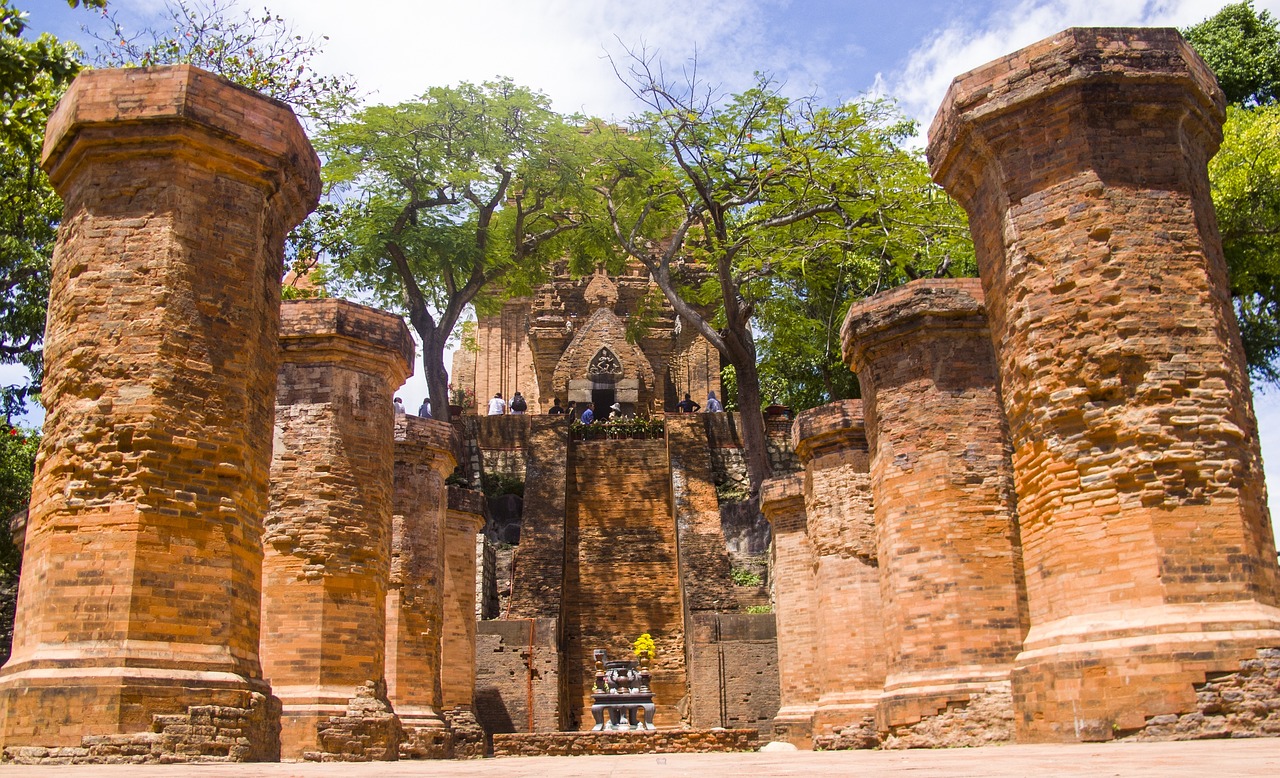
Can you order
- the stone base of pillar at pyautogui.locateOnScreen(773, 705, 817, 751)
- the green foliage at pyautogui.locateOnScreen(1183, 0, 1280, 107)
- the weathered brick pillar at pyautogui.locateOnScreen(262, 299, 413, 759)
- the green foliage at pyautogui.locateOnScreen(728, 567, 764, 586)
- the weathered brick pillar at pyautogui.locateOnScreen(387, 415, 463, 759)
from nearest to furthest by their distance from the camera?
the weathered brick pillar at pyautogui.locateOnScreen(262, 299, 413, 759) < the weathered brick pillar at pyautogui.locateOnScreen(387, 415, 463, 759) < the stone base of pillar at pyautogui.locateOnScreen(773, 705, 817, 751) < the green foliage at pyautogui.locateOnScreen(1183, 0, 1280, 107) < the green foliage at pyautogui.locateOnScreen(728, 567, 764, 586)

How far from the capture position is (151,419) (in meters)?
6.52

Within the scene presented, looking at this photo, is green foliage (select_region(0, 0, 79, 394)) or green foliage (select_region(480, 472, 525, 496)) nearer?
green foliage (select_region(0, 0, 79, 394))

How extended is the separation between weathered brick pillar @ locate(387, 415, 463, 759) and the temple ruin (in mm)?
3271

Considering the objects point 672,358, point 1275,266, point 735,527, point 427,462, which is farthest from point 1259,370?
point 672,358

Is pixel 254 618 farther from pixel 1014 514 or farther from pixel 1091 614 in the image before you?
pixel 1014 514

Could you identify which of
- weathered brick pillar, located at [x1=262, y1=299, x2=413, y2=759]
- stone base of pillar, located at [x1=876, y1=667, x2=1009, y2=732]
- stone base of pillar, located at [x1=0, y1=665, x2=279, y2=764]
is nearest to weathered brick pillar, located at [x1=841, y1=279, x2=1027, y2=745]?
stone base of pillar, located at [x1=876, y1=667, x2=1009, y2=732]

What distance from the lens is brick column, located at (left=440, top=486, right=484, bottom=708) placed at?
661 inches

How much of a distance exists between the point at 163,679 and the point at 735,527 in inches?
766

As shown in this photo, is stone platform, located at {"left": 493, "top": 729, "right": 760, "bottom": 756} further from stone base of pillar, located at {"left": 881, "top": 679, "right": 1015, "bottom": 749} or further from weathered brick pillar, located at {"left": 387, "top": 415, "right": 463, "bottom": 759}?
stone base of pillar, located at {"left": 881, "top": 679, "right": 1015, "bottom": 749}

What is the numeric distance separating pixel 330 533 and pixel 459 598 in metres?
7.19

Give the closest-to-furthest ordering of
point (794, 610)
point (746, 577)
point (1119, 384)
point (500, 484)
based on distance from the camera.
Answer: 1. point (1119, 384)
2. point (794, 610)
3. point (746, 577)
4. point (500, 484)

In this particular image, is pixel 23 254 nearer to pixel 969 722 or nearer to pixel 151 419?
pixel 151 419

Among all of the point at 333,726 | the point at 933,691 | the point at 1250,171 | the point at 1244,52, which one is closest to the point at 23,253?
the point at 333,726

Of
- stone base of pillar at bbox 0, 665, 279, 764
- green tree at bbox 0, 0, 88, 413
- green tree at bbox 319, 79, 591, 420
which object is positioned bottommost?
stone base of pillar at bbox 0, 665, 279, 764
